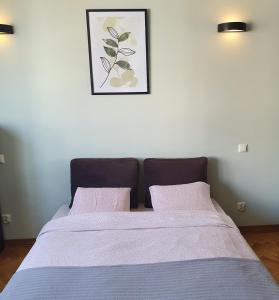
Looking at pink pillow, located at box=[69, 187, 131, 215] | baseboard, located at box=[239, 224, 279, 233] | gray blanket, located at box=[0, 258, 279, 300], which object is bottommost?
baseboard, located at box=[239, 224, 279, 233]

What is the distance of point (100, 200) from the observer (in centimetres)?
270

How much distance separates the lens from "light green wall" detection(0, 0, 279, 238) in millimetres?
2842

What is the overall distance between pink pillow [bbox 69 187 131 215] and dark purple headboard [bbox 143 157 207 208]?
0.90ft

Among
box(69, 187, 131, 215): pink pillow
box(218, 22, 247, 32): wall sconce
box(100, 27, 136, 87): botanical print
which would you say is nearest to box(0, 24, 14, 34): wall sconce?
box(100, 27, 136, 87): botanical print

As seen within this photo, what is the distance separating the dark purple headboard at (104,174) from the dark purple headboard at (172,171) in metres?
0.12

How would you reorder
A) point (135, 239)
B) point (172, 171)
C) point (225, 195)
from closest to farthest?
point (135, 239) → point (172, 171) → point (225, 195)

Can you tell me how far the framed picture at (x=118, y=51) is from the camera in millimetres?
2812

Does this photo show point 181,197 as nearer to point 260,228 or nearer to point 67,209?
point 67,209

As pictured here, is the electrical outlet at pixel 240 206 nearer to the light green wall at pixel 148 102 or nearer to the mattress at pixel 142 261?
the light green wall at pixel 148 102

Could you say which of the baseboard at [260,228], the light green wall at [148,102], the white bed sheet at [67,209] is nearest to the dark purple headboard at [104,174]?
the white bed sheet at [67,209]

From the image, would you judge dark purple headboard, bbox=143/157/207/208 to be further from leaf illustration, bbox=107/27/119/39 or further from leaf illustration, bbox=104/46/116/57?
leaf illustration, bbox=107/27/119/39

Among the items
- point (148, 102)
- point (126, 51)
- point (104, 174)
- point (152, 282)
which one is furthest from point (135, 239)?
point (126, 51)

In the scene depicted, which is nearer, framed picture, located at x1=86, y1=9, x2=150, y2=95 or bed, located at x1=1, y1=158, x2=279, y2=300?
bed, located at x1=1, y1=158, x2=279, y2=300

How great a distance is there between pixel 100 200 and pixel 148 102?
3.42ft
